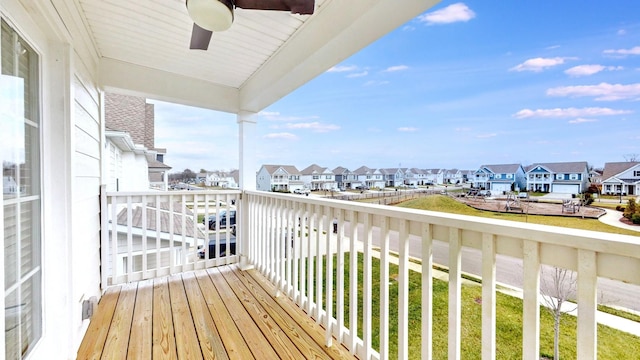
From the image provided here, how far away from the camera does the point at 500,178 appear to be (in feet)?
3.20

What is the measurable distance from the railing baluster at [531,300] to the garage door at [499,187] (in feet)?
0.62

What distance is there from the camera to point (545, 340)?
104cm

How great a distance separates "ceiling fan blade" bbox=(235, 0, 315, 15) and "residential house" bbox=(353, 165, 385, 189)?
1.02m

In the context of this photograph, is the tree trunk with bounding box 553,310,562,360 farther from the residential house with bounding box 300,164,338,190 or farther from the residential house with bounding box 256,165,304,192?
the residential house with bounding box 256,165,304,192

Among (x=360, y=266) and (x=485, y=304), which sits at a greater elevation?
(x=485, y=304)

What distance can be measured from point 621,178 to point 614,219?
12cm

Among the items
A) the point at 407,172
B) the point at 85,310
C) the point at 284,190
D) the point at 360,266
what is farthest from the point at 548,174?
the point at 85,310

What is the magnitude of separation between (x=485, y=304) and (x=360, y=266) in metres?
1.25

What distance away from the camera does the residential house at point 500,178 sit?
3.01 ft

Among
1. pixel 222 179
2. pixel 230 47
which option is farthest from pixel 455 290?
pixel 222 179

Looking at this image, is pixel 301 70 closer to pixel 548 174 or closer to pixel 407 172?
pixel 407 172

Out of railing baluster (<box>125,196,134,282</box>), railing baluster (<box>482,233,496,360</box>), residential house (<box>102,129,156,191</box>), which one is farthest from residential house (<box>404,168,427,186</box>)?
residential house (<box>102,129,156,191</box>)

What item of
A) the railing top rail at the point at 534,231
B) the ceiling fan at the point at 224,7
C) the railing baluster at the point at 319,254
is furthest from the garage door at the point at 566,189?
the ceiling fan at the point at 224,7

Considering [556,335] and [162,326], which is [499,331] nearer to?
[556,335]
